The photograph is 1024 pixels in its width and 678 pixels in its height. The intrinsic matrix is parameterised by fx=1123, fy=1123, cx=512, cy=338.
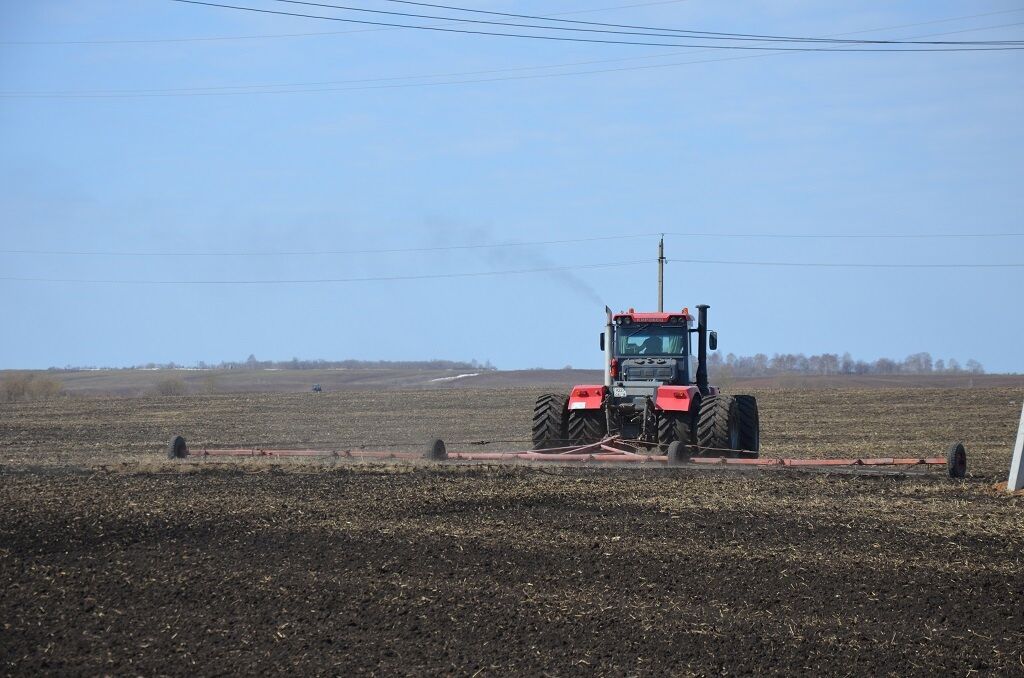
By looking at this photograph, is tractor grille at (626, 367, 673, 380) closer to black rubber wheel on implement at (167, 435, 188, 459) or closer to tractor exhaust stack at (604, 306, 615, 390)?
tractor exhaust stack at (604, 306, 615, 390)

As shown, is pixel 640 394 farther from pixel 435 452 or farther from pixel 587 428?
pixel 435 452

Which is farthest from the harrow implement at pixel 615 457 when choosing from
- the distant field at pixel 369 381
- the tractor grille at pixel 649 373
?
the distant field at pixel 369 381

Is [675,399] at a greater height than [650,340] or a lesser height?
lesser

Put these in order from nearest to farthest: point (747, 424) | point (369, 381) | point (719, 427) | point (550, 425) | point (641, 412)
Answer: point (719, 427) → point (641, 412) → point (747, 424) → point (550, 425) → point (369, 381)

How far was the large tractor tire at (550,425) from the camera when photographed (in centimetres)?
1836

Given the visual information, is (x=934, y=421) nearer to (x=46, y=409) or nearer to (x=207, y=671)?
(x=207, y=671)

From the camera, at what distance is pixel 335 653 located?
6793mm

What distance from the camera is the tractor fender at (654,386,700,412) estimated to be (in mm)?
17078

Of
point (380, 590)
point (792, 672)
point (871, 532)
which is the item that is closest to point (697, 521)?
point (871, 532)

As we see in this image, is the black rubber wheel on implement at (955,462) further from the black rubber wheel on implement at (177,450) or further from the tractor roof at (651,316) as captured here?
the black rubber wheel on implement at (177,450)

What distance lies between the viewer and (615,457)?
1630 cm

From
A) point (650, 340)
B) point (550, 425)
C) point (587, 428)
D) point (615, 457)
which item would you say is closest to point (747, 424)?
point (650, 340)

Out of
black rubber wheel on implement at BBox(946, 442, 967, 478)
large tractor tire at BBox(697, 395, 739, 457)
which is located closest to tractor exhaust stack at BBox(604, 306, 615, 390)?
large tractor tire at BBox(697, 395, 739, 457)

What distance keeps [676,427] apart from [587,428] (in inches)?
60.5
